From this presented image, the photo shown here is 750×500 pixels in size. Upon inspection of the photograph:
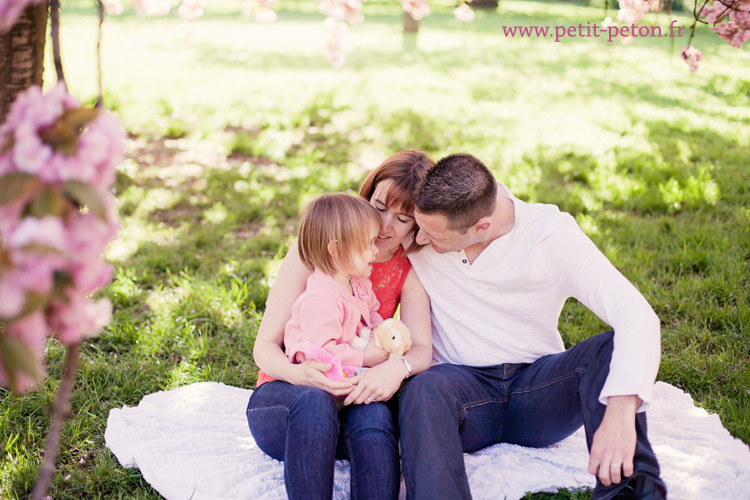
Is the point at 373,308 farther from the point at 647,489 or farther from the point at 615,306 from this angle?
the point at 647,489

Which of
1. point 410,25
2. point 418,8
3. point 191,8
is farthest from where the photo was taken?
point 410,25

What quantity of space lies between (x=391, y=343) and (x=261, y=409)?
54cm

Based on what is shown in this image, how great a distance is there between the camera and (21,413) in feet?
8.95

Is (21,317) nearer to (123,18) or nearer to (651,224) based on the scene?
(651,224)

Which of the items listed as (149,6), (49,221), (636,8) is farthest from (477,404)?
(149,6)

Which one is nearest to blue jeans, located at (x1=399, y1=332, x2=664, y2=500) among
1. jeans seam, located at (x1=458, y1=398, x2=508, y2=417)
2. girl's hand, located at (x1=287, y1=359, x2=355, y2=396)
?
jeans seam, located at (x1=458, y1=398, x2=508, y2=417)

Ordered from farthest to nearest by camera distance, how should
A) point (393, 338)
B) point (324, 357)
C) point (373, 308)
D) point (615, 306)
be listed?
point (373, 308) → point (393, 338) → point (324, 357) → point (615, 306)

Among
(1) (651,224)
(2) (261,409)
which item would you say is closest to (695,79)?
(1) (651,224)

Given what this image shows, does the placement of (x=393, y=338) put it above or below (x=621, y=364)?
below

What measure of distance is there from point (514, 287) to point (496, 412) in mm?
487

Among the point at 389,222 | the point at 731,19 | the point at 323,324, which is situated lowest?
the point at 323,324

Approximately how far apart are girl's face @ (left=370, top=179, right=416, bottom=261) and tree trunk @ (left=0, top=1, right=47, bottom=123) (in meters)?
1.50

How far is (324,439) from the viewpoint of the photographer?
Result: 2061 mm

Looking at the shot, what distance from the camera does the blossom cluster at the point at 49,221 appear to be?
100 cm
